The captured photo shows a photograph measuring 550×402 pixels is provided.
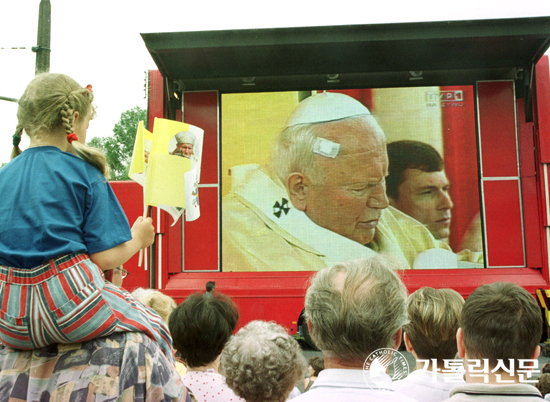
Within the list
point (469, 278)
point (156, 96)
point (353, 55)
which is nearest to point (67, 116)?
point (156, 96)

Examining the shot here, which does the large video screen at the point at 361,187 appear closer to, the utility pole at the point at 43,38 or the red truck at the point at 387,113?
the red truck at the point at 387,113

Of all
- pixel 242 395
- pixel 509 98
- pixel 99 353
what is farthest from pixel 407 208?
pixel 99 353

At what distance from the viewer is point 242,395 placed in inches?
65.7

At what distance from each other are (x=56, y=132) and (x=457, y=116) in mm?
5954

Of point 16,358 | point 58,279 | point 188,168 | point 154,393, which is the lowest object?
point 154,393

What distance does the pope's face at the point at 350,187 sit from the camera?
20.9ft

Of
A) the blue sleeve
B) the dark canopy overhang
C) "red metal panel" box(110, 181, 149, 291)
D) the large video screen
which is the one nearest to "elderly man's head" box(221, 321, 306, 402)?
the blue sleeve

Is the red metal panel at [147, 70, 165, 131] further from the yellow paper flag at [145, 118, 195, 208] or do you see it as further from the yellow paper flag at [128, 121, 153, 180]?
the yellow paper flag at [145, 118, 195, 208]

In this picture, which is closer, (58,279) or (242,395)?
(58,279)

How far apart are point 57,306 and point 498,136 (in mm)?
6356

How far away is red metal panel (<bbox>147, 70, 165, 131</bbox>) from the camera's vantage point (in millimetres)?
6469

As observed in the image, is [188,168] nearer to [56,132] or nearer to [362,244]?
[56,132]

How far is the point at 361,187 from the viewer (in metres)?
6.39

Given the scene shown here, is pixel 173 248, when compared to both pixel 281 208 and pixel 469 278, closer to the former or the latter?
pixel 281 208
